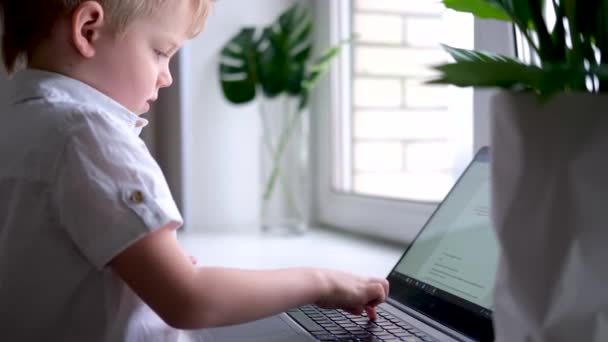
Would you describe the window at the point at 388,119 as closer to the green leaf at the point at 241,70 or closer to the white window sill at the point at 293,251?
the white window sill at the point at 293,251

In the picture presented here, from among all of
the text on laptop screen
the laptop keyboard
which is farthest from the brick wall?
the laptop keyboard

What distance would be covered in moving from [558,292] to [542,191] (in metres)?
0.06

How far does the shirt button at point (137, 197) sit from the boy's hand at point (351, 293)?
0.65 ft

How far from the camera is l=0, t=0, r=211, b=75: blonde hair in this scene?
0.75 metres

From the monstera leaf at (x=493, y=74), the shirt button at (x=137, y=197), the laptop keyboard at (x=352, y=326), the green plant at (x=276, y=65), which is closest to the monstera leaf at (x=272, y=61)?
the green plant at (x=276, y=65)

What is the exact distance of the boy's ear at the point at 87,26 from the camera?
0.73m

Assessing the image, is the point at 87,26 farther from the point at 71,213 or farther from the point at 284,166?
the point at 284,166

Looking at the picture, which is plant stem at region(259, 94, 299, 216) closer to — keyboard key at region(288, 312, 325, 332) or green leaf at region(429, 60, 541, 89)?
keyboard key at region(288, 312, 325, 332)

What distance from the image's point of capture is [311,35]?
1.79m

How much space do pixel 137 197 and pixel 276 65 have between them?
1.03m

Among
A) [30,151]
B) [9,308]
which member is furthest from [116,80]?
[9,308]

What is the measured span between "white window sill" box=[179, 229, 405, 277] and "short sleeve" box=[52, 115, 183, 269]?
0.55m

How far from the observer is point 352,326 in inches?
29.3

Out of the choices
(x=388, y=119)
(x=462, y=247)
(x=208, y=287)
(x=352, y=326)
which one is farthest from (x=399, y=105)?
(x=208, y=287)
